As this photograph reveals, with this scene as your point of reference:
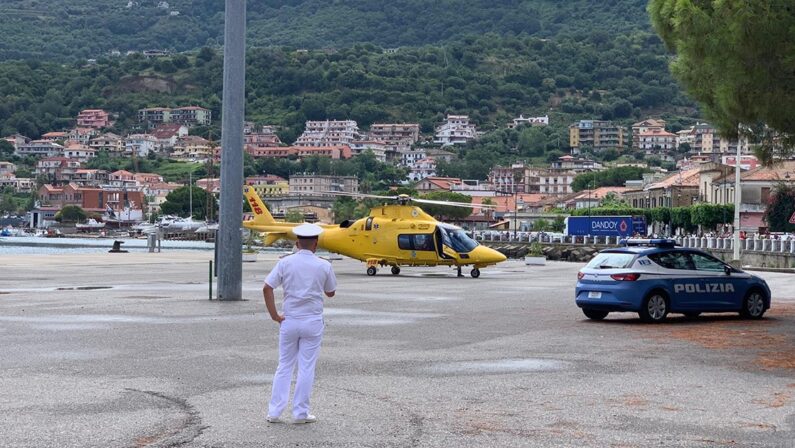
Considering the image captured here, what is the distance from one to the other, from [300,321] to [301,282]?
1.08 ft

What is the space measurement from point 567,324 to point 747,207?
85357 millimetres

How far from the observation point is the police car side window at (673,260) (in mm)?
22141

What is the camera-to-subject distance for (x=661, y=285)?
21984 millimetres

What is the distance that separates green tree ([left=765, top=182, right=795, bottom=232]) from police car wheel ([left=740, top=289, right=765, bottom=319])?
2744 inches

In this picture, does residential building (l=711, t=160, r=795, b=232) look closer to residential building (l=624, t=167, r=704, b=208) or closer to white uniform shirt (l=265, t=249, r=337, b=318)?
residential building (l=624, t=167, r=704, b=208)

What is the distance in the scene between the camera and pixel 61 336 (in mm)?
17859

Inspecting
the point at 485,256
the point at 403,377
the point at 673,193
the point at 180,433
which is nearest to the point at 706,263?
the point at 403,377

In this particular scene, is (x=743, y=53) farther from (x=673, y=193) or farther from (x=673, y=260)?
(x=673, y=193)

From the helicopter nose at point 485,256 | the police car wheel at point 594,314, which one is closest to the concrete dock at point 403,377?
the police car wheel at point 594,314

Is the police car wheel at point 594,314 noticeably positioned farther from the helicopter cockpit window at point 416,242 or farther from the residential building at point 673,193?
the residential building at point 673,193

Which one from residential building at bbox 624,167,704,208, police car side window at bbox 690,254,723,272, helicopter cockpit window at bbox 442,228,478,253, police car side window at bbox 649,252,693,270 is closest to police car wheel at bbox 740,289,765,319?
police car side window at bbox 690,254,723,272

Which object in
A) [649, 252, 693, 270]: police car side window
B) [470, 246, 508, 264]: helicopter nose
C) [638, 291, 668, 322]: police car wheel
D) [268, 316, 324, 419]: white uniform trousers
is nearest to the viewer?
[268, 316, 324, 419]: white uniform trousers

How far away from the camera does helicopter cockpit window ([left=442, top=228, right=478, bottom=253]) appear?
4169cm

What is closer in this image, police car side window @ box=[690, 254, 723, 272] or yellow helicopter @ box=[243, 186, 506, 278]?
police car side window @ box=[690, 254, 723, 272]
